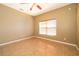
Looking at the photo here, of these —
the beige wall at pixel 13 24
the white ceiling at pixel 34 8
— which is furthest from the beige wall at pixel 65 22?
the beige wall at pixel 13 24

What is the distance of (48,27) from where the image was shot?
1.86 meters

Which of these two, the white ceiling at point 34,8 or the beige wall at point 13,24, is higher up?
the white ceiling at point 34,8

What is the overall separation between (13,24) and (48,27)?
70cm

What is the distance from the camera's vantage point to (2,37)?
169 cm

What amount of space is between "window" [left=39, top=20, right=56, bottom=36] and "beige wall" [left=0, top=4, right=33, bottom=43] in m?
0.21

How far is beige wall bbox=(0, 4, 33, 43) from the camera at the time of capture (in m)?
1.69

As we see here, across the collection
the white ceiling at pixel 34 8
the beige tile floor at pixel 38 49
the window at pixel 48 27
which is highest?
the white ceiling at pixel 34 8

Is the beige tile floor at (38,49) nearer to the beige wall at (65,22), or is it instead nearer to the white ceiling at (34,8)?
the beige wall at (65,22)

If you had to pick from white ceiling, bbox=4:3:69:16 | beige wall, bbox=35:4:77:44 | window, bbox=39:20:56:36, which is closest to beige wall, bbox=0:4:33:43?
white ceiling, bbox=4:3:69:16

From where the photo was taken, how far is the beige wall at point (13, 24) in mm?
1689

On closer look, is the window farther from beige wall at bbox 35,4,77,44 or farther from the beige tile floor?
the beige tile floor

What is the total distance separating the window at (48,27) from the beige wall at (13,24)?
0.69 ft

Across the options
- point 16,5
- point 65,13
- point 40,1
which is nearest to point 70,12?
point 65,13

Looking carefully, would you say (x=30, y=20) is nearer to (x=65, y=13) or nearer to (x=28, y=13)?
(x=28, y=13)
